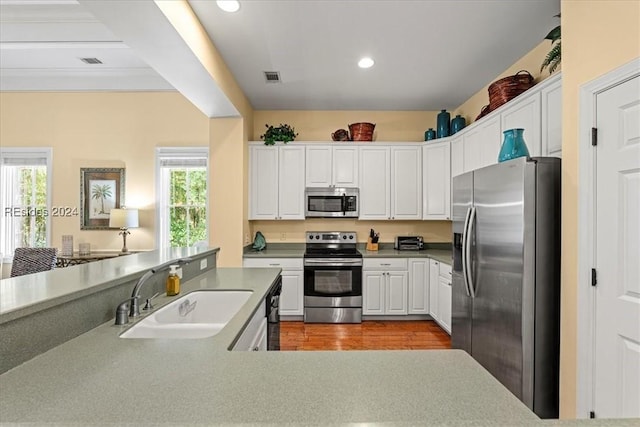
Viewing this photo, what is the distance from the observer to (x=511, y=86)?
2.98 m

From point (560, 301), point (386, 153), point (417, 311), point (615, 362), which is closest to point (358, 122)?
point (386, 153)

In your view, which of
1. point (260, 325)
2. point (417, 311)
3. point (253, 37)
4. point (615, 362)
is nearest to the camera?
point (615, 362)

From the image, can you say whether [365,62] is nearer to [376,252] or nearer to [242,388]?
[376,252]

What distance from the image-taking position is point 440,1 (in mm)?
2410

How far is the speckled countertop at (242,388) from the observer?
2.49ft

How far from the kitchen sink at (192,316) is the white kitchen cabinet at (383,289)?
8.19 feet

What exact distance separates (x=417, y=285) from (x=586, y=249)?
2643mm

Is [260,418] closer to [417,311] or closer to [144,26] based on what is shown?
[144,26]

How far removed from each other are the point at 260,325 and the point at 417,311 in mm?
2931

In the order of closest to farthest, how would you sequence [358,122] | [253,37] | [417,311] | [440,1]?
[440,1] → [253,37] → [417,311] → [358,122]

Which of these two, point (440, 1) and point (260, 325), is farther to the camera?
point (440, 1)

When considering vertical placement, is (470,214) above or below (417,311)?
above

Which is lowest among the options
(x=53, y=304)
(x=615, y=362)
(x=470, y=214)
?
(x=615, y=362)

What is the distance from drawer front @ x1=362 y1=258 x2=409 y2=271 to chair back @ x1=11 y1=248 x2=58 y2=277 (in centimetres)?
349
